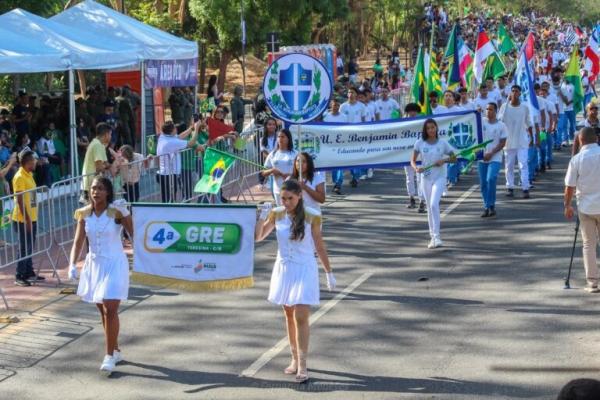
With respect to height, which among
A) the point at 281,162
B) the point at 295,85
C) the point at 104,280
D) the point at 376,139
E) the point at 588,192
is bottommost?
the point at 104,280

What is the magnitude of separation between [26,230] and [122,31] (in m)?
8.75

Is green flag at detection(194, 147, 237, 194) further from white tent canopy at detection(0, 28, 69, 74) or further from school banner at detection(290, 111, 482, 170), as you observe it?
white tent canopy at detection(0, 28, 69, 74)

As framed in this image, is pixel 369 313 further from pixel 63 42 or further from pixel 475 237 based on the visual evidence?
pixel 63 42

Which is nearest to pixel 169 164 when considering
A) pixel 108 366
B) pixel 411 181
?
pixel 411 181

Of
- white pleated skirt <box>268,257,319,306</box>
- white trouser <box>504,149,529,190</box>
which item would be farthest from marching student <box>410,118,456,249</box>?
white pleated skirt <box>268,257,319,306</box>

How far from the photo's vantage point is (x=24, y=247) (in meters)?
12.5

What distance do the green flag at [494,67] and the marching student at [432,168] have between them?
9.91 metres

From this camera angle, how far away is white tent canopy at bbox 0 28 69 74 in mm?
16031

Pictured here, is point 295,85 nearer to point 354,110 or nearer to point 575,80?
point 354,110

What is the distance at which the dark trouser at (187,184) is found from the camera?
1688cm

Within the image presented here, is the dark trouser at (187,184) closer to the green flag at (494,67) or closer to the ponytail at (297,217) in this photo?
the ponytail at (297,217)

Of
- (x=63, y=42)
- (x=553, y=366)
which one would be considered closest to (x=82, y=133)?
(x=63, y=42)

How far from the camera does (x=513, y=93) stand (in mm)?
17625

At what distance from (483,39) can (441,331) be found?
15413 mm
